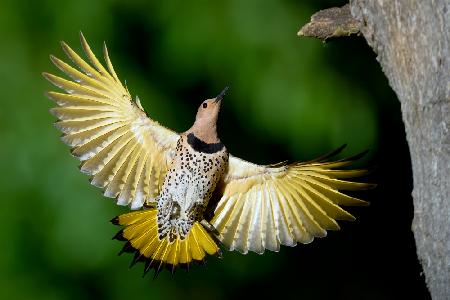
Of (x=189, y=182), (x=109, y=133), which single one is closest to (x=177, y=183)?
(x=189, y=182)

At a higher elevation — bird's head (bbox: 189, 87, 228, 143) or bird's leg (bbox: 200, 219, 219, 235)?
bird's head (bbox: 189, 87, 228, 143)

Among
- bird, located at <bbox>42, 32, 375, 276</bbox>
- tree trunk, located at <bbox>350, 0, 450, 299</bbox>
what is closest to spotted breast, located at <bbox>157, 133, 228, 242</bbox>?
bird, located at <bbox>42, 32, 375, 276</bbox>

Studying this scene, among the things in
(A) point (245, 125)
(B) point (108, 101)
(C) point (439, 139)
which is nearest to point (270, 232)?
(B) point (108, 101)

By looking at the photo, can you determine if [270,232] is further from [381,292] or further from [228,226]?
[381,292]

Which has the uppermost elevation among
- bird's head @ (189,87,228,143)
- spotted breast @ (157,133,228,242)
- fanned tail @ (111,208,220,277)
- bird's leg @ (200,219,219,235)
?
bird's head @ (189,87,228,143)

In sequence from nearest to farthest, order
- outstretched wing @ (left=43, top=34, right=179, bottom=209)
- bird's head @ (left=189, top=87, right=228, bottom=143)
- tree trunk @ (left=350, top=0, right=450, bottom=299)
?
1. tree trunk @ (left=350, top=0, right=450, bottom=299)
2. bird's head @ (left=189, top=87, right=228, bottom=143)
3. outstretched wing @ (left=43, top=34, right=179, bottom=209)

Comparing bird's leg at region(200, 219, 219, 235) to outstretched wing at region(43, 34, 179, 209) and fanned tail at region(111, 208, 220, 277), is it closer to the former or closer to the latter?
fanned tail at region(111, 208, 220, 277)

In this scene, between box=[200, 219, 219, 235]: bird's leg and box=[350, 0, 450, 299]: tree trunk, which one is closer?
box=[350, 0, 450, 299]: tree trunk

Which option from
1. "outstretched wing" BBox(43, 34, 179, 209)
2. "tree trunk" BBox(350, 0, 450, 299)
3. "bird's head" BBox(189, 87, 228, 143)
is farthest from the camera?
"outstretched wing" BBox(43, 34, 179, 209)

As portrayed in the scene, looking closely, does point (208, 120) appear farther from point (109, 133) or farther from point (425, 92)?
point (425, 92)
